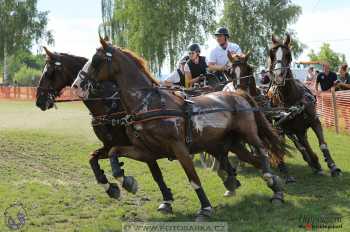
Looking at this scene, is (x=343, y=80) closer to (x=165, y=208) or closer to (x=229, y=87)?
(x=229, y=87)

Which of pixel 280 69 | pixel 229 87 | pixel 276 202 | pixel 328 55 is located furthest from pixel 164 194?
pixel 328 55

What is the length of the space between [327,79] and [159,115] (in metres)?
10.9

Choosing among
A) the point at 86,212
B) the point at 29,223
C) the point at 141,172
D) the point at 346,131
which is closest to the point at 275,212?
the point at 86,212

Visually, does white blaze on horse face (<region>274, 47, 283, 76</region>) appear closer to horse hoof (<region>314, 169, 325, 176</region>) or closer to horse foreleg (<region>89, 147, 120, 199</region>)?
horse hoof (<region>314, 169, 325, 176</region>)

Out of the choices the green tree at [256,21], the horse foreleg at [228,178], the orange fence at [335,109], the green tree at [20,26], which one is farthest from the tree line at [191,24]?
the horse foreleg at [228,178]

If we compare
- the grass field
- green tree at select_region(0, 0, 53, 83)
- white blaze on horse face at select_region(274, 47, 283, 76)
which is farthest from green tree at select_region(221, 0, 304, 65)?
white blaze on horse face at select_region(274, 47, 283, 76)

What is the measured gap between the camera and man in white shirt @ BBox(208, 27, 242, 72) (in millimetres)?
9305

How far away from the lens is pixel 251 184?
8.49m

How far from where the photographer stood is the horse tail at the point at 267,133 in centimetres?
757

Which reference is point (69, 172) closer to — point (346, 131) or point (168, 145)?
point (168, 145)

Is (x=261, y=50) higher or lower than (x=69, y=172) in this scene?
higher

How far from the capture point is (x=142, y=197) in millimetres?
7891

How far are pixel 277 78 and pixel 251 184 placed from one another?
1770 mm

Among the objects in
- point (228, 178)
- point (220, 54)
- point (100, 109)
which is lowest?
point (228, 178)
